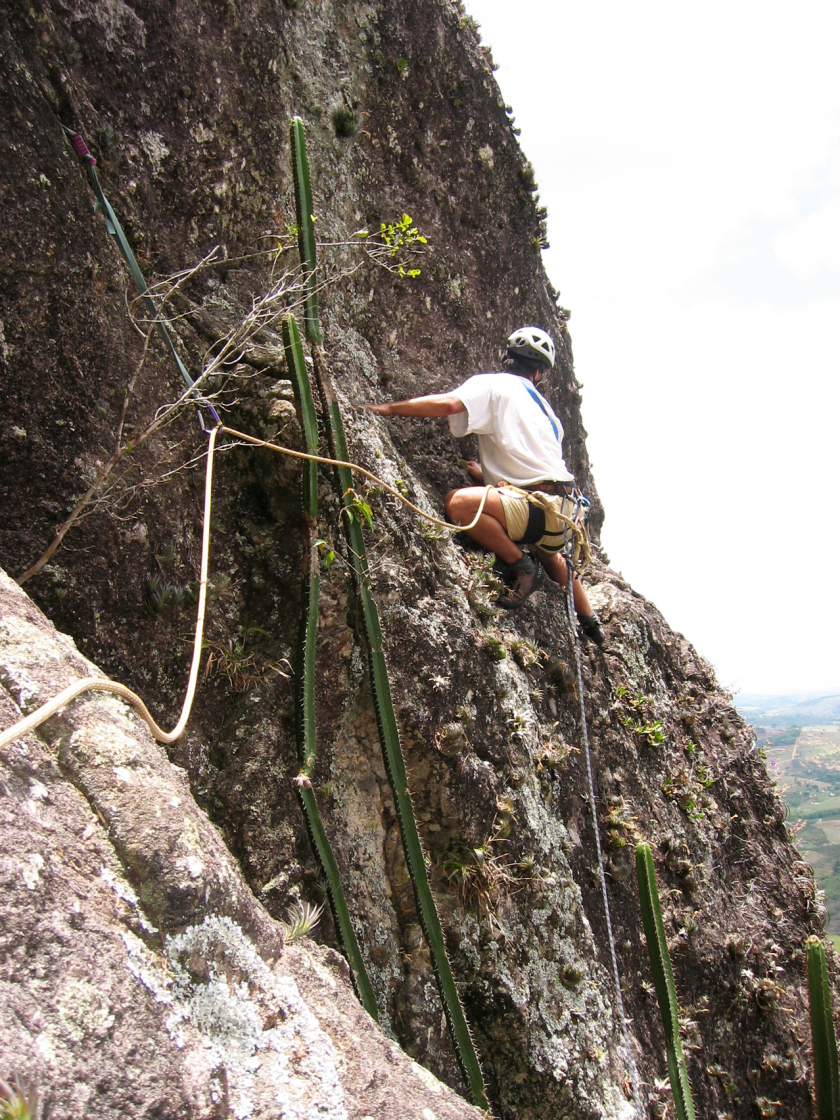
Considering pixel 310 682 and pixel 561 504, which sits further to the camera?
pixel 561 504

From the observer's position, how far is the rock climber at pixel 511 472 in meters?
5.86

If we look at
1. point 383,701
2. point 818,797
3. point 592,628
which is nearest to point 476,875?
point 383,701

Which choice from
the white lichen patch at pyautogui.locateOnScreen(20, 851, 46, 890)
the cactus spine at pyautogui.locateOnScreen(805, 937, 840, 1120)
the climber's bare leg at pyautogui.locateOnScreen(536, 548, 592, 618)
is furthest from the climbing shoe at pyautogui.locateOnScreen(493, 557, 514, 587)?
the white lichen patch at pyautogui.locateOnScreen(20, 851, 46, 890)

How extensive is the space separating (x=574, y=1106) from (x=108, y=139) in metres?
6.32

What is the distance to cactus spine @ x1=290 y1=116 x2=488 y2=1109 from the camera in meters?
3.98

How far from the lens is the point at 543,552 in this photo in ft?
21.1

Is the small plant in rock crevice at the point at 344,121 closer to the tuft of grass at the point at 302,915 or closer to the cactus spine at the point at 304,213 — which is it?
the cactus spine at the point at 304,213

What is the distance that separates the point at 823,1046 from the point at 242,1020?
501 cm

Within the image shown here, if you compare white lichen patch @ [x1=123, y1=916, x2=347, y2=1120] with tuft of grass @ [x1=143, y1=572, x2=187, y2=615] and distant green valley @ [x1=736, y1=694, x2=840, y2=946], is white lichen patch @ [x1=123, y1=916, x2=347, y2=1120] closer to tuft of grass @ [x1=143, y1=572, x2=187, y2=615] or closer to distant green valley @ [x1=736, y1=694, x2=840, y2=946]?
tuft of grass @ [x1=143, y1=572, x2=187, y2=615]

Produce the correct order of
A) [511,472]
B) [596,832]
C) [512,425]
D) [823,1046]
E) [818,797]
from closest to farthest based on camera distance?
1. [823,1046]
2. [596,832]
3. [512,425]
4. [511,472]
5. [818,797]

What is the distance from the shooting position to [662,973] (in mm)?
4945

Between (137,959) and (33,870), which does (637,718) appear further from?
(33,870)

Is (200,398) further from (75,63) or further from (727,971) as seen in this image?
(727,971)

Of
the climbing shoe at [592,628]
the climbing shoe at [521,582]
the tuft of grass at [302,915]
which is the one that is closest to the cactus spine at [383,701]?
the tuft of grass at [302,915]
